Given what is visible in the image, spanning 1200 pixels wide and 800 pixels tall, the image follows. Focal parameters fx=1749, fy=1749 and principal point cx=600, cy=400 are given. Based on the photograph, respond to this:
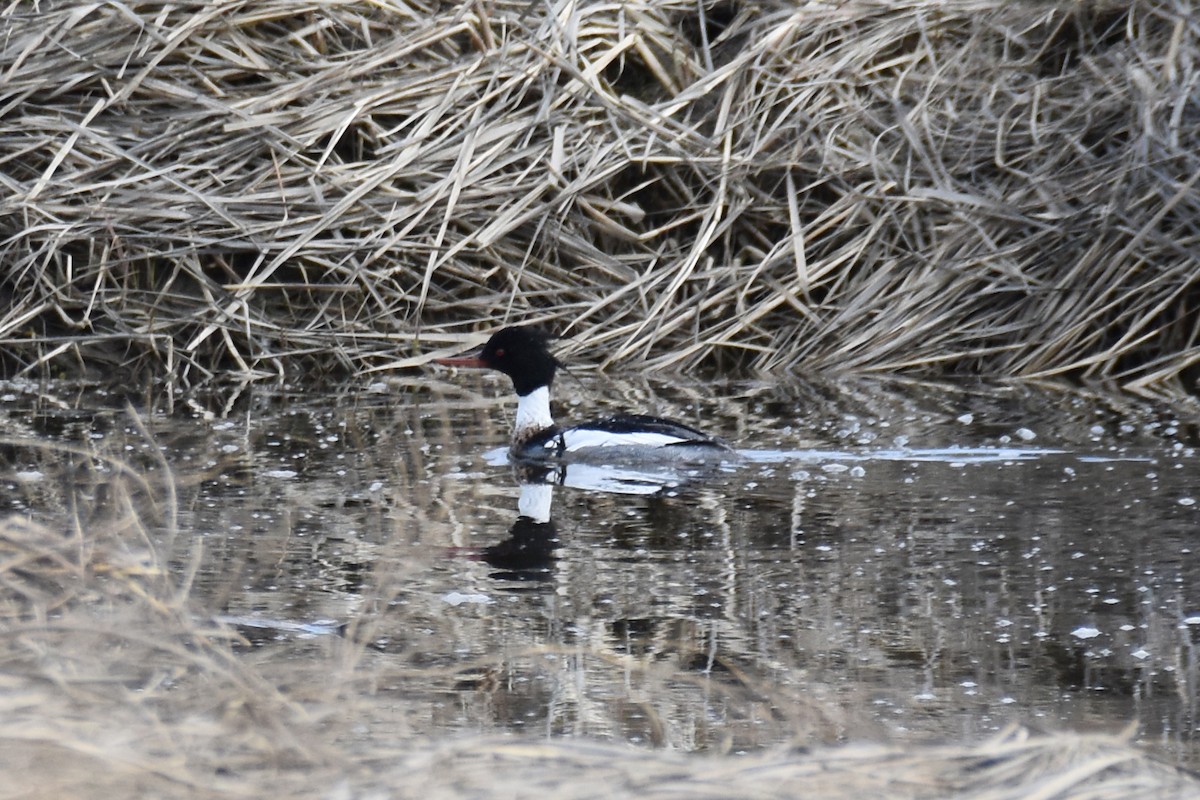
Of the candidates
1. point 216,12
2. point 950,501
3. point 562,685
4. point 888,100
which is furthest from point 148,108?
point 562,685

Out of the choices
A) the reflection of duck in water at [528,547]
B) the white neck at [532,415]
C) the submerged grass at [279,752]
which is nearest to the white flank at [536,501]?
the reflection of duck in water at [528,547]

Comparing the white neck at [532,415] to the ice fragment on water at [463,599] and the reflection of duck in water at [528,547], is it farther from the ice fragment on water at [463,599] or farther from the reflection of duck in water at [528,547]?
the ice fragment on water at [463,599]

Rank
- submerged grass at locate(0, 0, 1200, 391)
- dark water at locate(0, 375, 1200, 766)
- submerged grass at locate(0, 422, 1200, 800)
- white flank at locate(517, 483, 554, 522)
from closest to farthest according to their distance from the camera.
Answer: submerged grass at locate(0, 422, 1200, 800) < dark water at locate(0, 375, 1200, 766) < white flank at locate(517, 483, 554, 522) < submerged grass at locate(0, 0, 1200, 391)

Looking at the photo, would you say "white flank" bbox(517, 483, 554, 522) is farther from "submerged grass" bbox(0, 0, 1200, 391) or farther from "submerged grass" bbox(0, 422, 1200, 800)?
"submerged grass" bbox(0, 422, 1200, 800)

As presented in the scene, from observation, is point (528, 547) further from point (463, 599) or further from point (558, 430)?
point (558, 430)

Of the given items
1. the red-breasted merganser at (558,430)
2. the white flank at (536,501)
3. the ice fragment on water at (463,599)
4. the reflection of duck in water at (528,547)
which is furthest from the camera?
the red-breasted merganser at (558,430)

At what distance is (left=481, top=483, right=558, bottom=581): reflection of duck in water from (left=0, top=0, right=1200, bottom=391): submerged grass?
3.41m

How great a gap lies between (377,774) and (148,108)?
882cm

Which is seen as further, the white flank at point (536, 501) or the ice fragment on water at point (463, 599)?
the white flank at point (536, 501)

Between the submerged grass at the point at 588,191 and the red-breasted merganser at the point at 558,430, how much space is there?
1.58 meters

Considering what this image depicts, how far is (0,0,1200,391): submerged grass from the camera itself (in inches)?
392

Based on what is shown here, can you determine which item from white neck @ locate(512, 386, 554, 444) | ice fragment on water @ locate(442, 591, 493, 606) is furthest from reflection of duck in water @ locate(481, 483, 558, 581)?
white neck @ locate(512, 386, 554, 444)

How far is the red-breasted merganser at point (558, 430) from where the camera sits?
7.18 meters

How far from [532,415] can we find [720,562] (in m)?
2.67
